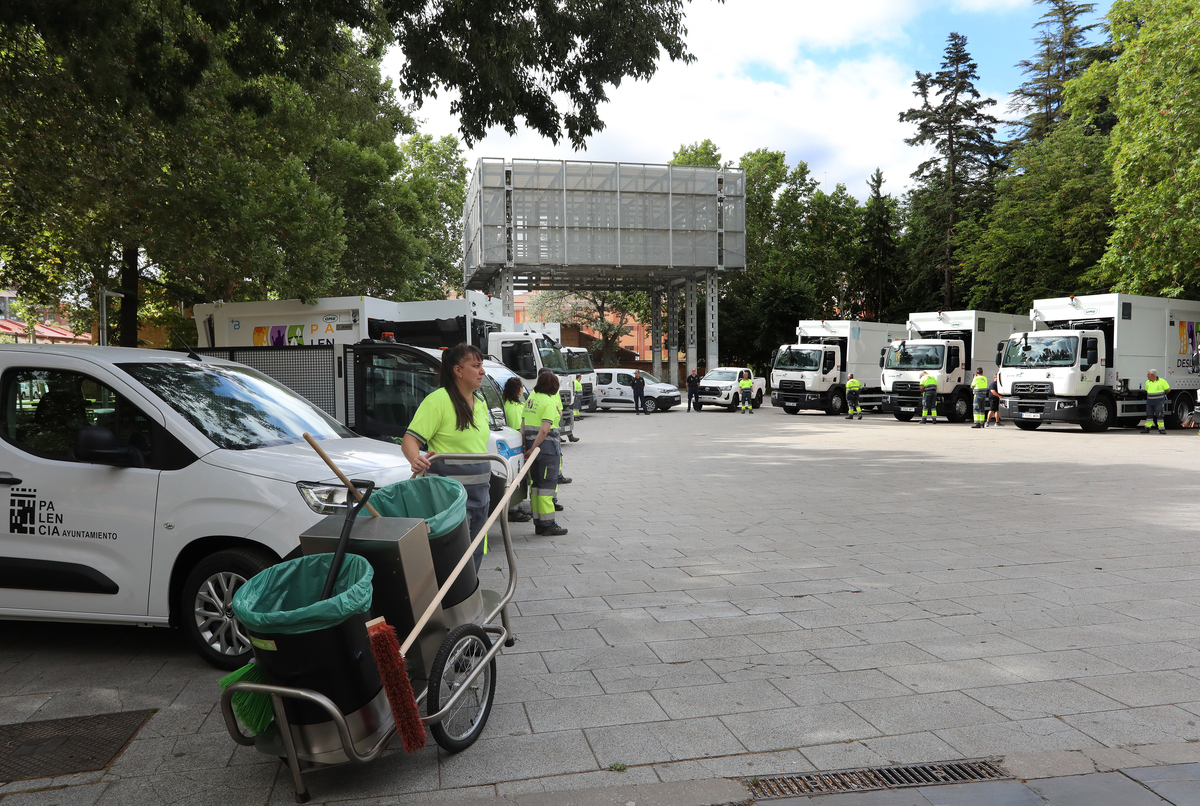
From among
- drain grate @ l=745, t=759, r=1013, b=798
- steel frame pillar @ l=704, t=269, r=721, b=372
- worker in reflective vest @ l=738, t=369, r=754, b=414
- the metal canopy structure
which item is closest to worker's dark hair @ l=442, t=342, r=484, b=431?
drain grate @ l=745, t=759, r=1013, b=798

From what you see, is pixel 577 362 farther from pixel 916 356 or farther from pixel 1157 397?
pixel 1157 397

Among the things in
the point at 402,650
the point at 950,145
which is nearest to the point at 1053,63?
the point at 950,145

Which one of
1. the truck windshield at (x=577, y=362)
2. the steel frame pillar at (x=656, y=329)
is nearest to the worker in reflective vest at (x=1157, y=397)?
the truck windshield at (x=577, y=362)

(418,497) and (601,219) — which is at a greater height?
(601,219)

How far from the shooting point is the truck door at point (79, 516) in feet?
15.0

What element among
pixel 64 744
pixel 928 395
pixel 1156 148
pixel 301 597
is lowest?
pixel 64 744

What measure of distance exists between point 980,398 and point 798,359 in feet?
23.0

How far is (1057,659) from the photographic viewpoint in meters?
4.55

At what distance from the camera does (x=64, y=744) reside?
372 centimetres

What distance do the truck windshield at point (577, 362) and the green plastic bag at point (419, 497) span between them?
853 inches

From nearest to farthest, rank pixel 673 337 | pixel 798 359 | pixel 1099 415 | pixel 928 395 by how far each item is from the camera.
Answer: pixel 1099 415, pixel 928 395, pixel 798 359, pixel 673 337

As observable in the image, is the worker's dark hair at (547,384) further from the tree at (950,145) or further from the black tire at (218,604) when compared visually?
the tree at (950,145)

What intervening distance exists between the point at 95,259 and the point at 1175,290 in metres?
28.0

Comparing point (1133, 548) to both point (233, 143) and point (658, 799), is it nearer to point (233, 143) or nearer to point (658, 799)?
point (658, 799)
